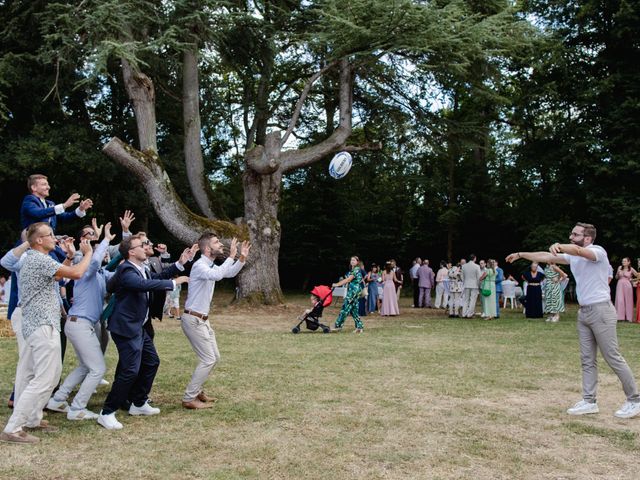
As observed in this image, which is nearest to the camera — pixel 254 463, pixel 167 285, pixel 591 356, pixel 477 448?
pixel 254 463

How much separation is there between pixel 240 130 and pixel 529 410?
2810cm

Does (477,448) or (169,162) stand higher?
(169,162)

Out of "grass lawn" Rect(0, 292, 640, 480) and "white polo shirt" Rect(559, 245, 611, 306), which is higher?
"white polo shirt" Rect(559, 245, 611, 306)

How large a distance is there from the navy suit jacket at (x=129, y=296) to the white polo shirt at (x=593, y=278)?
14.5ft

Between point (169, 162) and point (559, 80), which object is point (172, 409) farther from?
point (559, 80)

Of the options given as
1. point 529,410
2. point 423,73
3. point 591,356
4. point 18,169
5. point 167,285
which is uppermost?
point 423,73

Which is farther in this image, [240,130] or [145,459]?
[240,130]

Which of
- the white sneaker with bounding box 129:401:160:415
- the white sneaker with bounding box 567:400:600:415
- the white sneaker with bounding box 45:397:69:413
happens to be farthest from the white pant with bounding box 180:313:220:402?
the white sneaker with bounding box 567:400:600:415

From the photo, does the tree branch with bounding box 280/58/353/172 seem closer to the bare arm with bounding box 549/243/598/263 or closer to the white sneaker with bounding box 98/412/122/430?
the bare arm with bounding box 549/243/598/263

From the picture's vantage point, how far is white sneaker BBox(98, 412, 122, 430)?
627 centimetres

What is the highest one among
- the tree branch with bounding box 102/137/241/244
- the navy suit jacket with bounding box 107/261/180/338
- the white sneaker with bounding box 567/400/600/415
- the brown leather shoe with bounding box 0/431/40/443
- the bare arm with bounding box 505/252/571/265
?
the tree branch with bounding box 102/137/241/244

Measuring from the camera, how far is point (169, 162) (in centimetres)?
2595

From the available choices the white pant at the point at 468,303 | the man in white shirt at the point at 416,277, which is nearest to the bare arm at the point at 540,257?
the white pant at the point at 468,303

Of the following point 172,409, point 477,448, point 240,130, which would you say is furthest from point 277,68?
point 477,448
